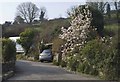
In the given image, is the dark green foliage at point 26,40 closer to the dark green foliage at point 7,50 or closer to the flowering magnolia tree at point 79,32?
the flowering magnolia tree at point 79,32

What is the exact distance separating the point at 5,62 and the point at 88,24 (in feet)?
31.2

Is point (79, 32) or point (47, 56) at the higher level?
point (79, 32)

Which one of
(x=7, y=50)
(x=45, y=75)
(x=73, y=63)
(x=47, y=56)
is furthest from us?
(x=47, y=56)

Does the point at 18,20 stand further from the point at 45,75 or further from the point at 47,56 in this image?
the point at 45,75

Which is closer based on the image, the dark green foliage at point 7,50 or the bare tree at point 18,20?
the dark green foliage at point 7,50

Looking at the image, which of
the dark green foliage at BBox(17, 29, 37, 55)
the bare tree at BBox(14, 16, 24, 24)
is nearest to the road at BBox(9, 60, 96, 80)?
the dark green foliage at BBox(17, 29, 37, 55)

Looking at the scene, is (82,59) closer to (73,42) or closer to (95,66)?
(95,66)

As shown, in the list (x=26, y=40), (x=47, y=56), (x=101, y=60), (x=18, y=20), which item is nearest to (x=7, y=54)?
(x=101, y=60)

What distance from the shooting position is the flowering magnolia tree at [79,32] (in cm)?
2912

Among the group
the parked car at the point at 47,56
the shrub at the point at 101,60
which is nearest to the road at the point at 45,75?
the shrub at the point at 101,60

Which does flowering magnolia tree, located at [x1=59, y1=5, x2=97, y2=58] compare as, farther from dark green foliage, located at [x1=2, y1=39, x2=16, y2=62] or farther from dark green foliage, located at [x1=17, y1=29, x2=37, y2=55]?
dark green foliage, located at [x1=17, y1=29, x2=37, y2=55]

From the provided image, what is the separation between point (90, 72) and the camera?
2230 centimetres

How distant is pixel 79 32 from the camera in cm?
3039

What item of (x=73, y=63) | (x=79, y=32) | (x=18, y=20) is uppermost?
(x=18, y=20)
